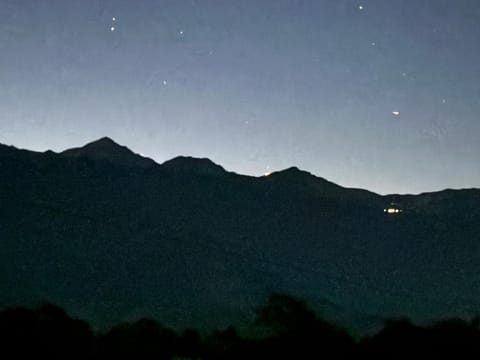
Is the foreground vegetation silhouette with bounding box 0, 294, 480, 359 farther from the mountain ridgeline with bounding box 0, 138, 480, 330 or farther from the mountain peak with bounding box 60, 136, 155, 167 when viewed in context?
the mountain peak with bounding box 60, 136, 155, 167

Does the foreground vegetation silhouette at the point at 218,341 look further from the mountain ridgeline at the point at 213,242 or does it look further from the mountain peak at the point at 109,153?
the mountain peak at the point at 109,153

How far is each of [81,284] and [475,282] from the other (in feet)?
113

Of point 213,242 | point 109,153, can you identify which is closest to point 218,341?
point 213,242

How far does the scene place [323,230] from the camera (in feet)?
212

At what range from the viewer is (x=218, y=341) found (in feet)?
86.0

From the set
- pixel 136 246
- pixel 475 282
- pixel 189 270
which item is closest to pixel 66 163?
pixel 136 246

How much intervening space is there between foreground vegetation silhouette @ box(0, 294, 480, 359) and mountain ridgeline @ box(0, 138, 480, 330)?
8.80 metres

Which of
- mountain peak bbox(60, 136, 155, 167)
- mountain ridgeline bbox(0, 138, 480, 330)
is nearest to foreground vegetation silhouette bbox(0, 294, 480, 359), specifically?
mountain ridgeline bbox(0, 138, 480, 330)

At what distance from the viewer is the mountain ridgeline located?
44.4 m

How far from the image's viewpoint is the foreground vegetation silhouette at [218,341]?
66.2ft

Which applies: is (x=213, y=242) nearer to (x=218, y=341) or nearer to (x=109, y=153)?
(x=109, y=153)

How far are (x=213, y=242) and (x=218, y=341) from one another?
3534 cm

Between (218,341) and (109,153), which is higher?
(109,153)

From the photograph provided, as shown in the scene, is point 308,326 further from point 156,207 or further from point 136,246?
point 156,207
